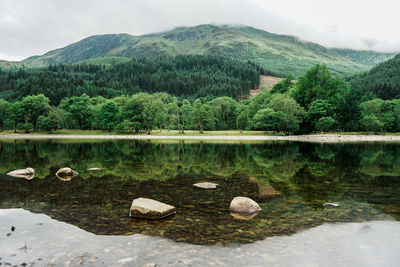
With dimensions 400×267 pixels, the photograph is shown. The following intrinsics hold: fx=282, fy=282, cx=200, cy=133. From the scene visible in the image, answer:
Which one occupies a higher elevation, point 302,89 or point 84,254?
point 302,89

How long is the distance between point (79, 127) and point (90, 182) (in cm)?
13337

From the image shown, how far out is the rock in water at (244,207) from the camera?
46.9 ft

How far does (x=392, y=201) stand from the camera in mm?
16469

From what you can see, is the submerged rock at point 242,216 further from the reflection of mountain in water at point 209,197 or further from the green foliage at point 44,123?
the green foliage at point 44,123

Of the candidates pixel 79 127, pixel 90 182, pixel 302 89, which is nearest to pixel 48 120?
pixel 79 127

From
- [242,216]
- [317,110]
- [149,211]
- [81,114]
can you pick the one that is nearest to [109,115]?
[81,114]

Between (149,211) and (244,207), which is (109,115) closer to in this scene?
(149,211)

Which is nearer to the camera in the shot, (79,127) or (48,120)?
(48,120)

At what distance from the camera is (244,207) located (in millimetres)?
14406

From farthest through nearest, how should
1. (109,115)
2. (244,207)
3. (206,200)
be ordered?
(109,115) → (206,200) → (244,207)

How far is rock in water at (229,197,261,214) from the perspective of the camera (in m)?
14.3

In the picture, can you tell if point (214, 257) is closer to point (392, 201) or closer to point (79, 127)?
point (392, 201)

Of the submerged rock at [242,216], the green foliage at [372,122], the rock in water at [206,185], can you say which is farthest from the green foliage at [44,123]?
the green foliage at [372,122]

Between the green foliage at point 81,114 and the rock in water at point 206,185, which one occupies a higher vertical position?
the green foliage at point 81,114
